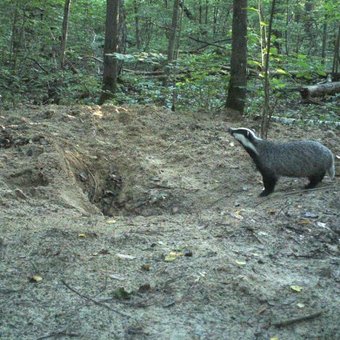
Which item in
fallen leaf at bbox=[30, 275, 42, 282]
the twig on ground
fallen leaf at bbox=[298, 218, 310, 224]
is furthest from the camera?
fallen leaf at bbox=[298, 218, 310, 224]

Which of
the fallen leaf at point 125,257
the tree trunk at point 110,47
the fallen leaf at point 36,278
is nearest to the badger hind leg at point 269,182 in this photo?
the fallen leaf at point 125,257

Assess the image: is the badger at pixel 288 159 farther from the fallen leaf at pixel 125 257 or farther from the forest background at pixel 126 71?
the fallen leaf at pixel 125 257

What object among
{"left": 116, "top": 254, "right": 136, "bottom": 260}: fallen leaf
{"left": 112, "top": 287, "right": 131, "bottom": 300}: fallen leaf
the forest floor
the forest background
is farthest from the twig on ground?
the forest background

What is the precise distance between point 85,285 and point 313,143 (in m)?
3.94

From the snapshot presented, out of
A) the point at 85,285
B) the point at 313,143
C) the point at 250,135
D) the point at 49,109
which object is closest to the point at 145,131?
the point at 49,109

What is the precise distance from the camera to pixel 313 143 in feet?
21.2

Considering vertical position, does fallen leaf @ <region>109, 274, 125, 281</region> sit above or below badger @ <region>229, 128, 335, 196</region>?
below

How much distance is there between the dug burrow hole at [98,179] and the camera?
6805 mm

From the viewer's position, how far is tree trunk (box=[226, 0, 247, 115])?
9266 mm

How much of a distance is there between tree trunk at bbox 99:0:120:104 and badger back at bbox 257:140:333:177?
5.32 m

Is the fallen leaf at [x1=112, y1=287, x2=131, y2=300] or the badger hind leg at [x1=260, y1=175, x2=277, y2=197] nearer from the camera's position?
the fallen leaf at [x1=112, y1=287, x2=131, y2=300]

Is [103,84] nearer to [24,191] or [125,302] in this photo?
[24,191]

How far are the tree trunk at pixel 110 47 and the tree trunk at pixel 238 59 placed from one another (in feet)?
9.21

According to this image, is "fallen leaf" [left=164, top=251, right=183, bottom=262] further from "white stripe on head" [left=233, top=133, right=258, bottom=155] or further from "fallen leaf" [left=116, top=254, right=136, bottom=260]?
"white stripe on head" [left=233, top=133, right=258, bottom=155]
